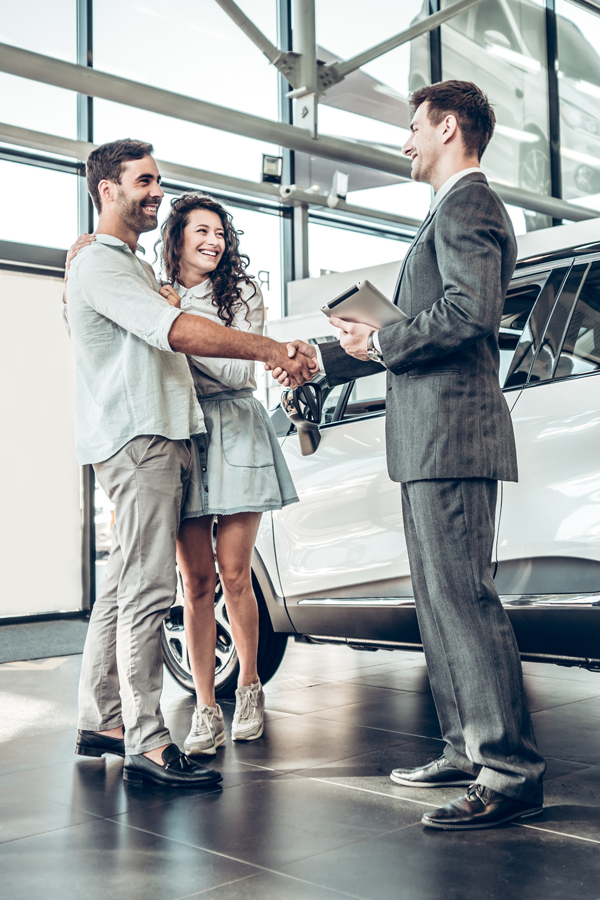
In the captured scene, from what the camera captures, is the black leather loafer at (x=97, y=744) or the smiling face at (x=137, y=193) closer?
the smiling face at (x=137, y=193)

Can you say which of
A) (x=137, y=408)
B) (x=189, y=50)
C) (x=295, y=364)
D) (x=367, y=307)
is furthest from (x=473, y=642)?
(x=189, y=50)

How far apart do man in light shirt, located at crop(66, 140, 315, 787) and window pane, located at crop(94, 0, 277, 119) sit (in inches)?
200

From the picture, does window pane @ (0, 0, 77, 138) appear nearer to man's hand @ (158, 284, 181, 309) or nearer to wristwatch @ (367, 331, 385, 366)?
man's hand @ (158, 284, 181, 309)

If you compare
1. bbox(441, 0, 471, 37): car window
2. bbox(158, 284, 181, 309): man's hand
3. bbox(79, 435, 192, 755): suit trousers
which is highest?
bbox(441, 0, 471, 37): car window

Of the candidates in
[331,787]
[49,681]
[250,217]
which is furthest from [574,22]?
[331,787]

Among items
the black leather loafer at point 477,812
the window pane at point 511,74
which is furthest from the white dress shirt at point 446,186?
the window pane at point 511,74

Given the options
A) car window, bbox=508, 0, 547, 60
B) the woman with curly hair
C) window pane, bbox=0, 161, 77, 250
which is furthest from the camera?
car window, bbox=508, 0, 547, 60

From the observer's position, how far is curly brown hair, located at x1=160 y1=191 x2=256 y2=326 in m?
2.90

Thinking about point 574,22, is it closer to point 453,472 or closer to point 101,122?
point 101,122

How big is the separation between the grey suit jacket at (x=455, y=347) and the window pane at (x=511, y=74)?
8052 mm

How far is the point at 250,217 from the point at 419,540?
6.39m

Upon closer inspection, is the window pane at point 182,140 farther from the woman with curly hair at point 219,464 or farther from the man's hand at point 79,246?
the man's hand at point 79,246

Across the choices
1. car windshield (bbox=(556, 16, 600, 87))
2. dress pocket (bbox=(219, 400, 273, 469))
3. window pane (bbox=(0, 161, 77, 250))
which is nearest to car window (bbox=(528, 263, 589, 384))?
dress pocket (bbox=(219, 400, 273, 469))

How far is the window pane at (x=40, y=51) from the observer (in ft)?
21.2
